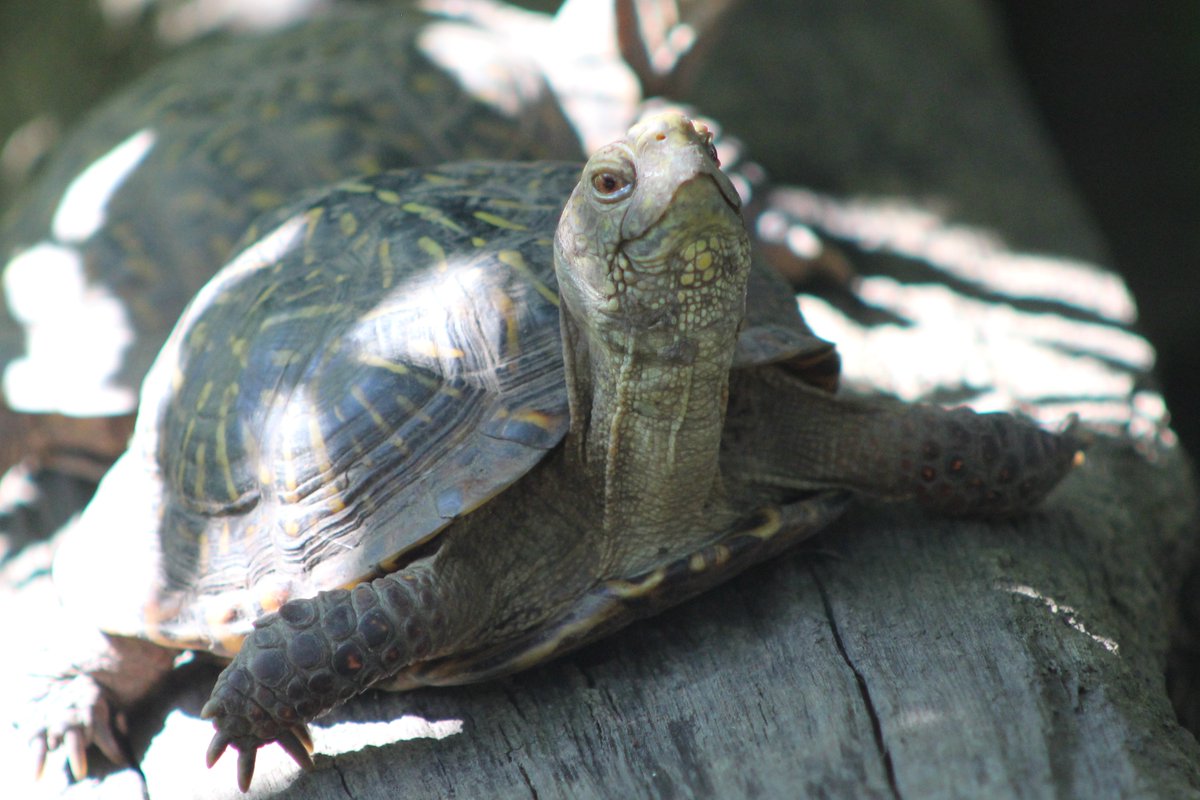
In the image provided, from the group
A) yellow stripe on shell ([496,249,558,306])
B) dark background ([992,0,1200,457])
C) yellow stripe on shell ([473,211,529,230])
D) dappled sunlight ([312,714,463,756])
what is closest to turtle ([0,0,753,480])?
yellow stripe on shell ([473,211,529,230])

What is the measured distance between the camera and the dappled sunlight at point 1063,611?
1.96 metres

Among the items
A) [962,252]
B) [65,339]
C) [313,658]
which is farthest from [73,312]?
[962,252]

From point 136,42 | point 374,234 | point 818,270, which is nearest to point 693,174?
point 374,234

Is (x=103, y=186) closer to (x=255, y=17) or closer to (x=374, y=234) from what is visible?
(x=255, y=17)

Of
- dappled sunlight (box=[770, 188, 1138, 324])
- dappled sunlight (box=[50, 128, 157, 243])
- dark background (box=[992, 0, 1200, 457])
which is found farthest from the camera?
dark background (box=[992, 0, 1200, 457])

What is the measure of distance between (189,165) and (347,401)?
1.81m

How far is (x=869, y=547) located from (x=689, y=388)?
64 cm

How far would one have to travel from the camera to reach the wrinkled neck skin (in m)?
1.89

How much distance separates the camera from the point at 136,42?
4.96 m

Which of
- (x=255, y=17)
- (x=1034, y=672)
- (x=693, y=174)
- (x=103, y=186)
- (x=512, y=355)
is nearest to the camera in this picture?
(x=693, y=174)

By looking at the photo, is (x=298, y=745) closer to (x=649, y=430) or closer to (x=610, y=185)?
(x=649, y=430)

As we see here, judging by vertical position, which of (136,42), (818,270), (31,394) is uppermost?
(136,42)

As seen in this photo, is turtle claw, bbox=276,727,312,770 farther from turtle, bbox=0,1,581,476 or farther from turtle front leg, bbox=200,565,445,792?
turtle, bbox=0,1,581,476

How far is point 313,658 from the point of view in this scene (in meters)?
1.84
